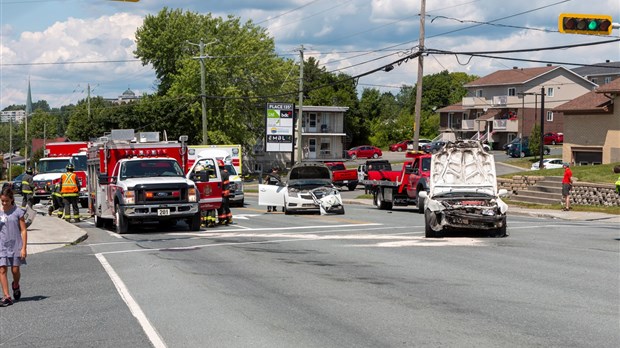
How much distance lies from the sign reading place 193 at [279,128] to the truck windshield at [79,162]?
906 inches

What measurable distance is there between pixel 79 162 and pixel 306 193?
44.4 ft

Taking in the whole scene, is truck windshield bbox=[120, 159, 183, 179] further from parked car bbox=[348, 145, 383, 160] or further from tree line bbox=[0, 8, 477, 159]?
parked car bbox=[348, 145, 383, 160]

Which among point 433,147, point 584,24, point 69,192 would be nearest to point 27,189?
point 69,192

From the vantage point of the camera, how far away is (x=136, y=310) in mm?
10766

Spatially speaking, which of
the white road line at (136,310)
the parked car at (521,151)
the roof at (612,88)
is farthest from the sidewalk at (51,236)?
the parked car at (521,151)

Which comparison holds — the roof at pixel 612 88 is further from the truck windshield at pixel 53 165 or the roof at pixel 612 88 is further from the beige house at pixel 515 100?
the beige house at pixel 515 100

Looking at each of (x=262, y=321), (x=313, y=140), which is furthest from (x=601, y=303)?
(x=313, y=140)

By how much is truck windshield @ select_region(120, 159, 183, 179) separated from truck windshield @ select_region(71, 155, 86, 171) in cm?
1565

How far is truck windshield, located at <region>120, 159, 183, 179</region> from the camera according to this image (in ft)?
77.3

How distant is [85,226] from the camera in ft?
87.7

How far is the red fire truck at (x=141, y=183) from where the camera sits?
22.3 meters

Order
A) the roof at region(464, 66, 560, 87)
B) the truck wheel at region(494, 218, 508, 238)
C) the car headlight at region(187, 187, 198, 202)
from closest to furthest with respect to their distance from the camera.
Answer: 1. the truck wheel at region(494, 218, 508, 238)
2. the car headlight at region(187, 187, 198, 202)
3. the roof at region(464, 66, 560, 87)

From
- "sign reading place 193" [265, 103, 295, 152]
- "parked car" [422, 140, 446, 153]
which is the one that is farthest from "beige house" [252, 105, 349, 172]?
"parked car" [422, 140, 446, 153]

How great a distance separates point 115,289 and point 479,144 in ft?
40.8
